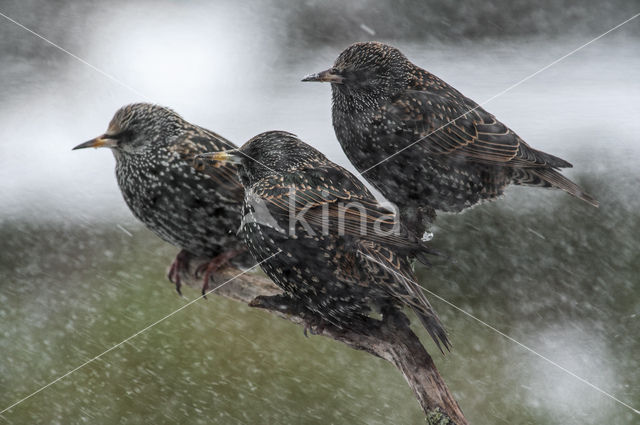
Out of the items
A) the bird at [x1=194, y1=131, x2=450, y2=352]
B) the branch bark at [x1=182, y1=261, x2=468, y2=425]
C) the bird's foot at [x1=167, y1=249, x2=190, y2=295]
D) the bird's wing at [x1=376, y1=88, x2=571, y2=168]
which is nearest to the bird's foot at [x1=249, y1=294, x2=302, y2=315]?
the branch bark at [x1=182, y1=261, x2=468, y2=425]

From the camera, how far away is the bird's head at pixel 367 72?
2.17 meters

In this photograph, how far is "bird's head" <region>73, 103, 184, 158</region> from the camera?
7.80 feet

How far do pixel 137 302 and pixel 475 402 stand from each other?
1438 millimetres

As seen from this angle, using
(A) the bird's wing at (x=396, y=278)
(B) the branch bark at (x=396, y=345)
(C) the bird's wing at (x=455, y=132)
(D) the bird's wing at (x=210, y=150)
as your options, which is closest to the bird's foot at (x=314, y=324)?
(B) the branch bark at (x=396, y=345)

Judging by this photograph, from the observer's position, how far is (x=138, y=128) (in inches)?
94.9

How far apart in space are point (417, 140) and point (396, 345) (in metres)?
0.55

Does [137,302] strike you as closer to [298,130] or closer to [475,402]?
[298,130]

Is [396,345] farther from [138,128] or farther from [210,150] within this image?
[138,128]

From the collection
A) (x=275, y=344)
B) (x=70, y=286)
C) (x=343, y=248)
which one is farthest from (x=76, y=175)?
(x=343, y=248)

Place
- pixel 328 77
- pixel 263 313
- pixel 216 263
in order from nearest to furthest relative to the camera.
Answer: pixel 328 77, pixel 216 263, pixel 263 313

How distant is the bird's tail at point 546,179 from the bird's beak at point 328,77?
1.91 feet

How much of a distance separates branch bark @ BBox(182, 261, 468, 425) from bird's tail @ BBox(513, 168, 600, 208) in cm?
56

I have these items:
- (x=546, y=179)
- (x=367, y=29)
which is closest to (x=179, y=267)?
(x=546, y=179)

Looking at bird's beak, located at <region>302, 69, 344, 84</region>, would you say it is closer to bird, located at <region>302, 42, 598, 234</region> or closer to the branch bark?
bird, located at <region>302, 42, 598, 234</region>
